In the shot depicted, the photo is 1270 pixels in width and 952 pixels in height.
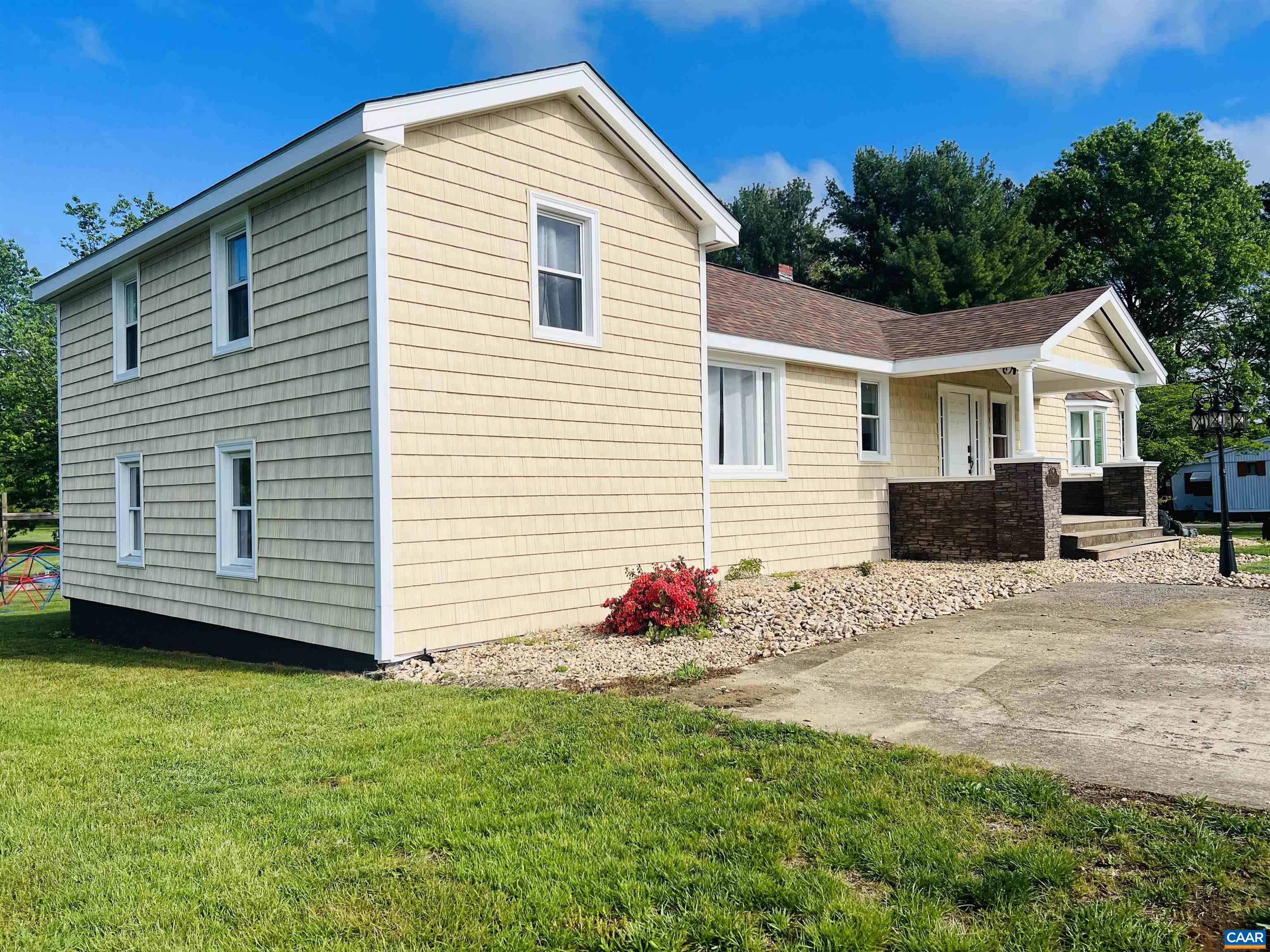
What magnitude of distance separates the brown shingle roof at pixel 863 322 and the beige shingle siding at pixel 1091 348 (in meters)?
0.61

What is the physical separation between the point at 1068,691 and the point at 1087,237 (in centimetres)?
3819

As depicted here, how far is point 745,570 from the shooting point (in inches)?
472

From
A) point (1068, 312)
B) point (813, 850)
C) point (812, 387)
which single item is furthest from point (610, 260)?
Result: point (1068, 312)

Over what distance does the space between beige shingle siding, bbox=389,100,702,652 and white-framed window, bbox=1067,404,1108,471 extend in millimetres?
13541

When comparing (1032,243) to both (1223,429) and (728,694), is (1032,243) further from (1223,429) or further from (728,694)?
(728,694)

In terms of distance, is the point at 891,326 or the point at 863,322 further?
the point at 891,326

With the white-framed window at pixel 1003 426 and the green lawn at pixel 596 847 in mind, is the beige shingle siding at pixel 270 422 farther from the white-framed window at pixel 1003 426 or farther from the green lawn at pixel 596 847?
the white-framed window at pixel 1003 426

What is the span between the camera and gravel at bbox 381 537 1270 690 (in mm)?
7328

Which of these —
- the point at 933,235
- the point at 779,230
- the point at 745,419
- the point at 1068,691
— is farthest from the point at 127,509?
the point at 779,230

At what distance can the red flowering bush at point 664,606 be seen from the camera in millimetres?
8391

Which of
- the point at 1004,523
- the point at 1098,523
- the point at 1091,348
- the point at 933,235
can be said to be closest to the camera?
the point at 1004,523

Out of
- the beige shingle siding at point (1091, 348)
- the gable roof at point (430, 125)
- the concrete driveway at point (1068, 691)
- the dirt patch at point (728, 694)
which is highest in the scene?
the gable roof at point (430, 125)

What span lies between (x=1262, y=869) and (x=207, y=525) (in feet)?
33.3

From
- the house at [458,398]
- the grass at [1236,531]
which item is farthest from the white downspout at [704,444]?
the grass at [1236,531]
